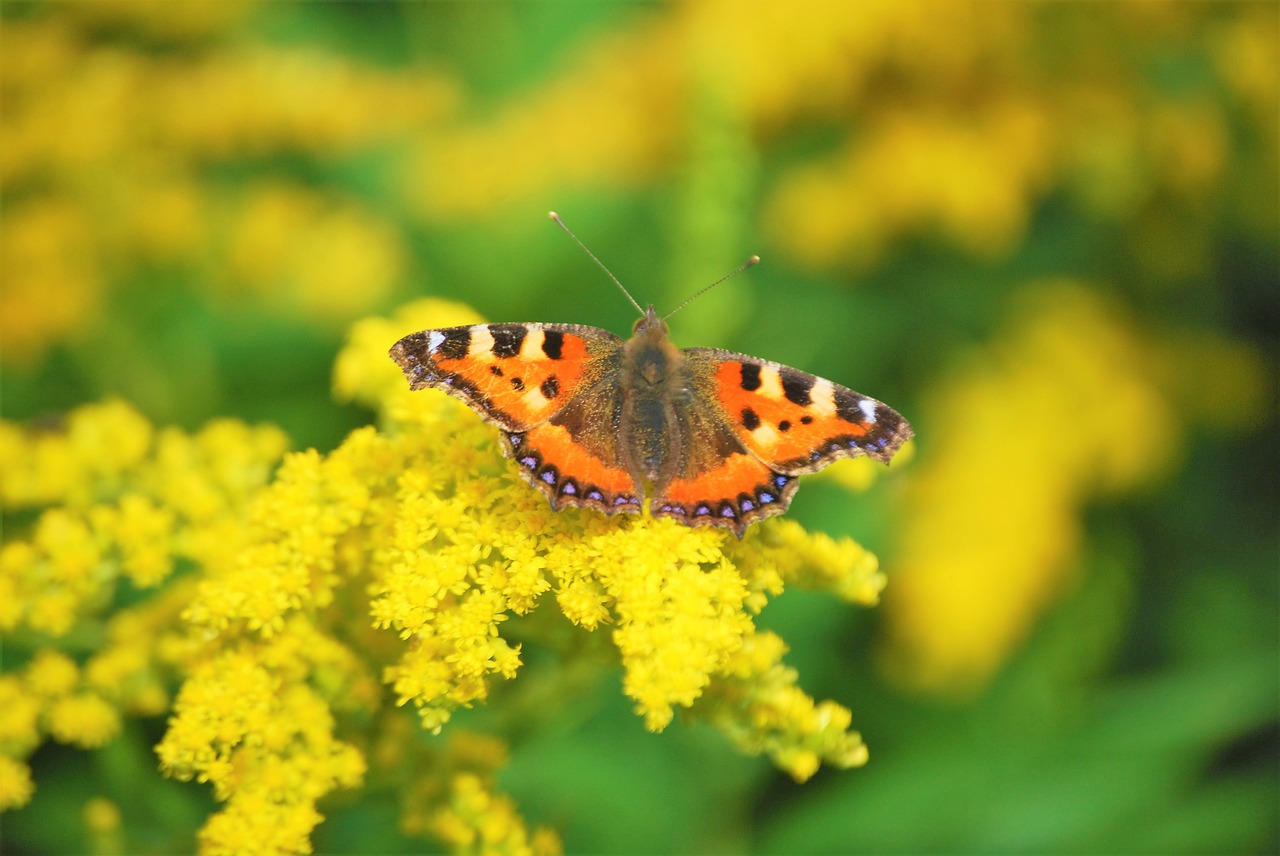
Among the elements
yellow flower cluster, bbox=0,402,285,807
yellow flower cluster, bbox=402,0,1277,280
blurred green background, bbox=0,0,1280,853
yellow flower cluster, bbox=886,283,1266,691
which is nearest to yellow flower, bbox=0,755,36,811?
yellow flower cluster, bbox=0,402,285,807

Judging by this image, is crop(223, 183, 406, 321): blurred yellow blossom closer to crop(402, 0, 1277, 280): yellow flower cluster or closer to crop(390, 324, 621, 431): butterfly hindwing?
crop(402, 0, 1277, 280): yellow flower cluster

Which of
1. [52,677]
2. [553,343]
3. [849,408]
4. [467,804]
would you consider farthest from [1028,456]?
[52,677]

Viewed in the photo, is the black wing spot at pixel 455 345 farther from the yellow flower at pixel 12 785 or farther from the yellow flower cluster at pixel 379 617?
the yellow flower at pixel 12 785

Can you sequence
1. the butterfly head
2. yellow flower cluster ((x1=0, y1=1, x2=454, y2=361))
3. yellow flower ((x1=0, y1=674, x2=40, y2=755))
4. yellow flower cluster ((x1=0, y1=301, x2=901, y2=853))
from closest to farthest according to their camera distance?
yellow flower cluster ((x1=0, y1=301, x2=901, y2=853))
yellow flower ((x1=0, y1=674, x2=40, y2=755))
the butterfly head
yellow flower cluster ((x1=0, y1=1, x2=454, y2=361))

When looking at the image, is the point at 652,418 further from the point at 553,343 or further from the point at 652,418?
the point at 553,343

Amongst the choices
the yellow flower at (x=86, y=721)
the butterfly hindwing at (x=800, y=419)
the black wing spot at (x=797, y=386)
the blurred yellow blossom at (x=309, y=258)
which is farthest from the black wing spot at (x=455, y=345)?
the blurred yellow blossom at (x=309, y=258)

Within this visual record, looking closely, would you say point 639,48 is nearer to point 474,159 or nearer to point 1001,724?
point 474,159

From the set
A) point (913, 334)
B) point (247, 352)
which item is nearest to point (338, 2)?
point (247, 352)

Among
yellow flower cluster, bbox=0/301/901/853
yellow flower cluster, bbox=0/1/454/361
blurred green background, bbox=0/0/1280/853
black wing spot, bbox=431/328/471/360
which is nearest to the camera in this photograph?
yellow flower cluster, bbox=0/301/901/853

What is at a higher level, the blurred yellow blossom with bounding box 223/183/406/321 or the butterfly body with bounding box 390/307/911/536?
the blurred yellow blossom with bounding box 223/183/406/321
